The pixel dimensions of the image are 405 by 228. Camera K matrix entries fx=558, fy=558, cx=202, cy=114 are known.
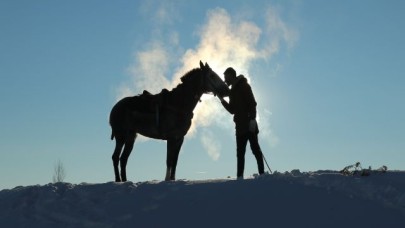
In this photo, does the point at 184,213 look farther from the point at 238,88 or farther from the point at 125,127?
the point at 125,127

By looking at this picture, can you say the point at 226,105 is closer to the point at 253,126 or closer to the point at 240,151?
the point at 253,126

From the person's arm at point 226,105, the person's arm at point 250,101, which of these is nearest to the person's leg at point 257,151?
the person's arm at point 250,101

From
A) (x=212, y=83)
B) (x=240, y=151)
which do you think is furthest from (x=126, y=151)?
(x=240, y=151)

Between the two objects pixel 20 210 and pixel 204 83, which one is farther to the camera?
pixel 204 83

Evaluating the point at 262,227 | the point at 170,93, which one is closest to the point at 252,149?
the point at 170,93

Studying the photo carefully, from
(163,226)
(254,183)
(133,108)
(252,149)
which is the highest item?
(133,108)

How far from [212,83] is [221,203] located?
530 centimetres

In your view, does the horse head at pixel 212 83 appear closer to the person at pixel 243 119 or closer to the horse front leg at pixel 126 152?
the person at pixel 243 119

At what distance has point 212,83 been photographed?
14.3 meters

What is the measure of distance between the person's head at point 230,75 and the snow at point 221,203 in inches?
127

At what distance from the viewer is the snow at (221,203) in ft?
29.2

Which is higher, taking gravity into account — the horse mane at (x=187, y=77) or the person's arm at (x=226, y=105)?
the horse mane at (x=187, y=77)

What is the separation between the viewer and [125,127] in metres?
15.2

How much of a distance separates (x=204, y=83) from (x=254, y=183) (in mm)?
4705
